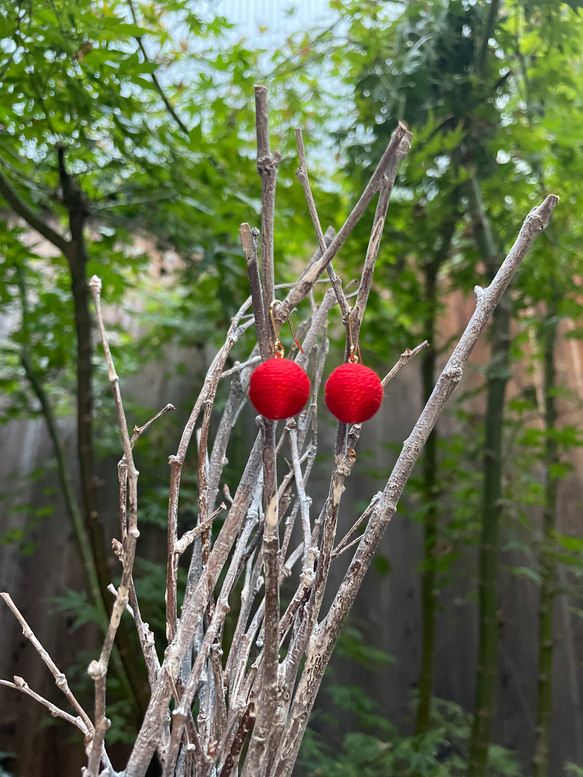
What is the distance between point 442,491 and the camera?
139 cm

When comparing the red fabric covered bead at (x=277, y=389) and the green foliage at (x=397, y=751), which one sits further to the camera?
the green foliage at (x=397, y=751)

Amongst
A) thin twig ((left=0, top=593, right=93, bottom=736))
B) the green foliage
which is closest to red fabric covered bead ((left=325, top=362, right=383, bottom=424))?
thin twig ((left=0, top=593, right=93, bottom=736))

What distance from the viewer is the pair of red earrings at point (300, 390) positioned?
0.33m

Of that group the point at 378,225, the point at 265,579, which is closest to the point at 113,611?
the point at 265,579

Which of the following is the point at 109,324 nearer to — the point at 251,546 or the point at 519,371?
the point at 519,371

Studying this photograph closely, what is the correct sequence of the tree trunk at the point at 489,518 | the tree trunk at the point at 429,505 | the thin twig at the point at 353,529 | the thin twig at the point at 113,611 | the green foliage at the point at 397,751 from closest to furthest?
the thin twig at the point at 113,611, the thin twig at the point at 353,529, the tree trunk at the point at 489,518, the green foliage at the point at 397,751, the tree trunk at the point at 429,505

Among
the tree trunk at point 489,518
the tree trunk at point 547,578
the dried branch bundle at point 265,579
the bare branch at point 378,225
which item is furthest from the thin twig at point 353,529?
the tree trunk at point 547,578

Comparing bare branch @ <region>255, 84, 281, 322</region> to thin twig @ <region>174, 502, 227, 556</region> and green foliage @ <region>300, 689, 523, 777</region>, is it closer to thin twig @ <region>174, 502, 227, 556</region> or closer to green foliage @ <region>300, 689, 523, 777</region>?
thin twig @ <region>174, 502, 227, 556</region>

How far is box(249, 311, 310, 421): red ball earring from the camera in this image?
0.33 m

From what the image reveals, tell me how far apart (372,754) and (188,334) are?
1.07m

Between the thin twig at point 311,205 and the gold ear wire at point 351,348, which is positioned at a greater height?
the thin twig at point 311,205

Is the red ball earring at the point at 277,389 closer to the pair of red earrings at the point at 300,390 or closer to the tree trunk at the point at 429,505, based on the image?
the pair of red earrings at the point at 300,390

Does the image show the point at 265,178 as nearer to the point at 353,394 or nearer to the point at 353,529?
the point at 353,394

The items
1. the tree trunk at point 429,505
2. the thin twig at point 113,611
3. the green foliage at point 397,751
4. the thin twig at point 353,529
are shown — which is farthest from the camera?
the tree trunk at point 429,505
